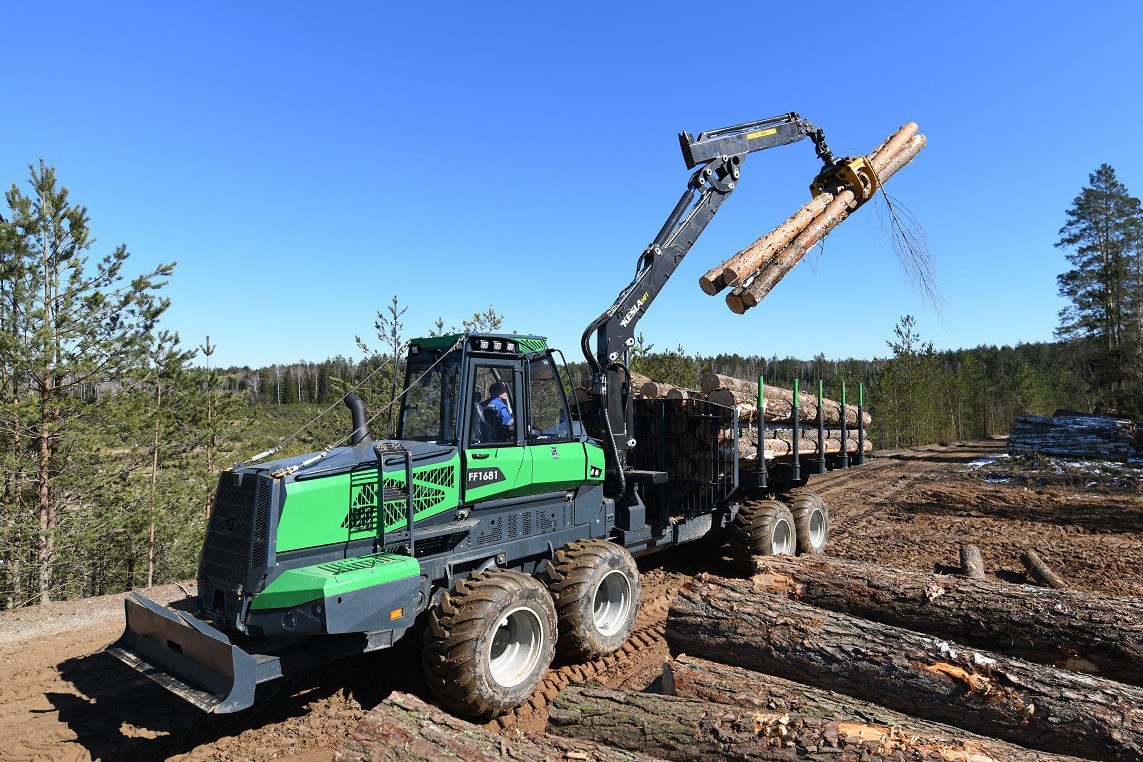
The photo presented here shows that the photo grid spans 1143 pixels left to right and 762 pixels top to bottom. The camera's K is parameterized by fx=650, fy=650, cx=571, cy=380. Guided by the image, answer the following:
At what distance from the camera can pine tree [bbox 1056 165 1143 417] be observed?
98.1 feet

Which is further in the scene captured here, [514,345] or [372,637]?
[514,345]

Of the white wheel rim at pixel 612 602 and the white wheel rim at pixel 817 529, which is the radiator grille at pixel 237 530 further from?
the white wheel rim at pixel 817 529

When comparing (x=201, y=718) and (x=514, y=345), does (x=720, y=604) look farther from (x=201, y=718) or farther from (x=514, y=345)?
(x=201, y=718)

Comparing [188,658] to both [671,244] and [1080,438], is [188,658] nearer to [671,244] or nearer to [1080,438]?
[671,244]

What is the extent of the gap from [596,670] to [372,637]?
7.44ft

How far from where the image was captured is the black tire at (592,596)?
19.6 ft

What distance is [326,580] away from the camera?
4.55 meters

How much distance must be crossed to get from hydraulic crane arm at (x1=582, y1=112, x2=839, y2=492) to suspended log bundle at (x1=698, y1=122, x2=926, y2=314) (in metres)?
0.53

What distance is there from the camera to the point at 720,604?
5508 millimetres

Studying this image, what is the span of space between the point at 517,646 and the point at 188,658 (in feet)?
8.09

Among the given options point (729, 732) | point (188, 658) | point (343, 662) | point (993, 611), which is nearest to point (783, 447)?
point (993, 611)

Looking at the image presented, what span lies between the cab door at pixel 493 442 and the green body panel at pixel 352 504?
0.71 feet

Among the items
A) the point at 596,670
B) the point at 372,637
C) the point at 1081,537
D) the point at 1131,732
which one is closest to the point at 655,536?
the point at 596,670

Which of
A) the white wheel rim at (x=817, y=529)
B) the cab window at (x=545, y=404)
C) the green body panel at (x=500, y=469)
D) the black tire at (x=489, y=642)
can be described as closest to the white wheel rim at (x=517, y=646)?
the black tire at (x=489, y=642)
